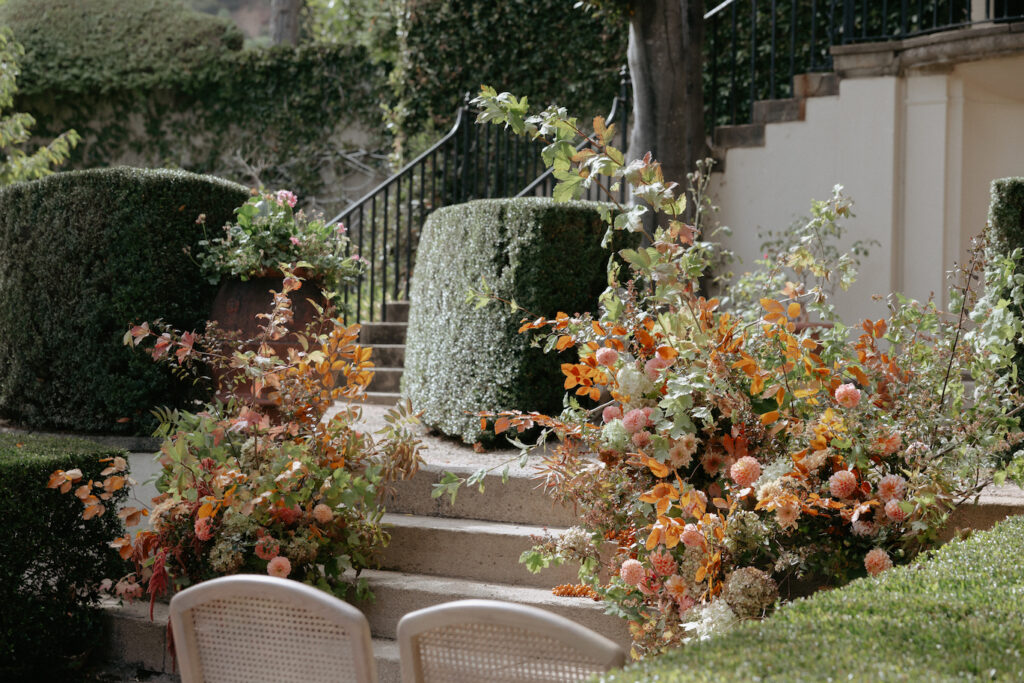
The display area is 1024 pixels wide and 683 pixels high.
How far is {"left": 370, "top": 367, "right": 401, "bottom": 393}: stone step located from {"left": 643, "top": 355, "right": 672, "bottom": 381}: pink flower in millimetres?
3921

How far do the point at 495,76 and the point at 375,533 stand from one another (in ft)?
23.8

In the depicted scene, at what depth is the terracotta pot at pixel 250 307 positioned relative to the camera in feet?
17.1

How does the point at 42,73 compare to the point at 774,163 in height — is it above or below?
above

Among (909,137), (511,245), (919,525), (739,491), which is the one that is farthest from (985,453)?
(909,137)

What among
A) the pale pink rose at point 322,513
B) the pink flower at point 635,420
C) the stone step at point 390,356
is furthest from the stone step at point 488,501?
the stone step at point 390,356

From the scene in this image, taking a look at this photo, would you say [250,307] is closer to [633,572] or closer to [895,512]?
[633,572]

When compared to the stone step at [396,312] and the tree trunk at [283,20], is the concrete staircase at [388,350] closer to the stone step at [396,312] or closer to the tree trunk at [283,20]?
the stone step at [396,312]

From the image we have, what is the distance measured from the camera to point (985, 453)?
3244 millimetres

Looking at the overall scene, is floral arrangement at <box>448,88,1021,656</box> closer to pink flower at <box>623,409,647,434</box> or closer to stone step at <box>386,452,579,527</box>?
pink flower at <box>623,409,647,434</box>

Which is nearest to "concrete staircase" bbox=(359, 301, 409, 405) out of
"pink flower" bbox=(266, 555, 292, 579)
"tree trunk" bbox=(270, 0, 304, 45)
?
"pink flower" bbox=(266, 555, 292, 579)

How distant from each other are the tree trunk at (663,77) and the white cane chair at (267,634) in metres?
4.61

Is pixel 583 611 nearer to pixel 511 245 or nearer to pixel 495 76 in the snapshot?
pixel 511 245

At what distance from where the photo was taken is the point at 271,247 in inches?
211

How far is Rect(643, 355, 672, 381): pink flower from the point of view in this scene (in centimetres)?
331
